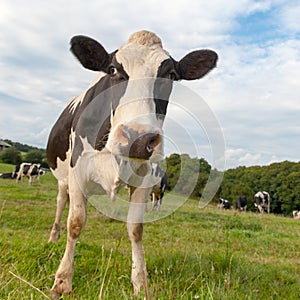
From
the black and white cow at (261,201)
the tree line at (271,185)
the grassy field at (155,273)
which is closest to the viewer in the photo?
the grassy field at (155,273)

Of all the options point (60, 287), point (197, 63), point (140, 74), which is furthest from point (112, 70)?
point (60, 287)

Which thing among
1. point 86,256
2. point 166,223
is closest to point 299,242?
point 166,223

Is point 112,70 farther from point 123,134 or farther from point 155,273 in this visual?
point 155,273

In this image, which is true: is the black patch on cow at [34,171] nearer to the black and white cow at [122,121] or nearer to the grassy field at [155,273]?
the grassy field at [155,273]

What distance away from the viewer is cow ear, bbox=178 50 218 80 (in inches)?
161

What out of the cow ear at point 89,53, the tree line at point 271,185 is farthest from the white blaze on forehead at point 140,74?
the tree line at point 271,185

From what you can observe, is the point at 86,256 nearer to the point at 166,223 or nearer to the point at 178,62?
the point at 178,62

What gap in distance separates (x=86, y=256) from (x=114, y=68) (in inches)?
85.3

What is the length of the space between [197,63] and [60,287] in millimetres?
2685

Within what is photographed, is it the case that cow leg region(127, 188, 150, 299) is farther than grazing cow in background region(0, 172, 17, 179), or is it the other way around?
grazing cow in background region(0, 172, 17, 179)

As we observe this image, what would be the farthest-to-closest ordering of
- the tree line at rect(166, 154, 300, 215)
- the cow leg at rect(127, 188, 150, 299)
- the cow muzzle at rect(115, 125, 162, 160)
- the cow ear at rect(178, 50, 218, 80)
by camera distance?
the tree line at rect(166, 154, 300, 215) → the cow ear at rect(178, 50, 218, 80) → the cow leg at rect(127, 188, 150, 299) → the cow muzzle at rect(115, 125, 162, 160)

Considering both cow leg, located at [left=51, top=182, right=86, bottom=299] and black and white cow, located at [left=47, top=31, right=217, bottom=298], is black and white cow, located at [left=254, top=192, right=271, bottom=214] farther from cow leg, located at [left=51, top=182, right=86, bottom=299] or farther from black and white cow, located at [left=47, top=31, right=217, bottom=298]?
cow leg, located at [left=51, top=182, right=86, bottom=299]

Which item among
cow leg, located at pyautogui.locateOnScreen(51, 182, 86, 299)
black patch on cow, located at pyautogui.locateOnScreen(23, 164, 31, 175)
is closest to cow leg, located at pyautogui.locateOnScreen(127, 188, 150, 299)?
cow leg, located at pyautogui.locateOnScreen(51, 182, 86, 299)

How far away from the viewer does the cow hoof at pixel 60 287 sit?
122 inches
